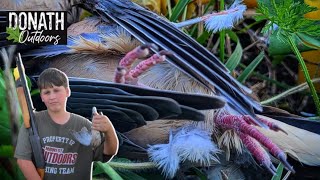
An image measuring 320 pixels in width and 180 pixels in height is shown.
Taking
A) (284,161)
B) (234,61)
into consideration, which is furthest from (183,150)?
(234,61)

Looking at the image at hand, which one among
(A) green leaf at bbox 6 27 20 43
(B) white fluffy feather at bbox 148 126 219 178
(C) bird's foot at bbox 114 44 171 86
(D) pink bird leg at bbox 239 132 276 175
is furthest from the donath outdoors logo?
(D) pink bird leg at bbox 239 132 276 175

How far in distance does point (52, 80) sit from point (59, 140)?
0.31 ft

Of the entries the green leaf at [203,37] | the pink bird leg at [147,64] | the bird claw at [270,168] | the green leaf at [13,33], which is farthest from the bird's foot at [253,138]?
the green leaf at [13,33]

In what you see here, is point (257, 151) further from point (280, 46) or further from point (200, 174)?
point (280, 46)

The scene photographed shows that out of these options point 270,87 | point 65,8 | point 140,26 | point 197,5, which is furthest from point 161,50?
point 270,87

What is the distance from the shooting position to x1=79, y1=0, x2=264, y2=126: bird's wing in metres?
1.16

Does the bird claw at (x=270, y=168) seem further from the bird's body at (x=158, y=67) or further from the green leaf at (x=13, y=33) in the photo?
the green leaf at (x=13, y=33)

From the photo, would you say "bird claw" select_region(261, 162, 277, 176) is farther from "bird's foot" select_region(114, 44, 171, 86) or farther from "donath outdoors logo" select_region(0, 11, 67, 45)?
"donath outdoors logo" select_region(0, 11, 67, 45)

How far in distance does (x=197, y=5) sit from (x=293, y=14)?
27cm

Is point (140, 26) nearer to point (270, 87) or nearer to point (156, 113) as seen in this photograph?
point (156, 113)

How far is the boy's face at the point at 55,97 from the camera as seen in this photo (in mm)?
1104

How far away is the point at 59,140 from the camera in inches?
43.4

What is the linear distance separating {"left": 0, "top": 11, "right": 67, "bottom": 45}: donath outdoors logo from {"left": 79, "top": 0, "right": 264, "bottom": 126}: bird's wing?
133 millimetres

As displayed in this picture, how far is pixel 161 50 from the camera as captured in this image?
1165 millimetres
